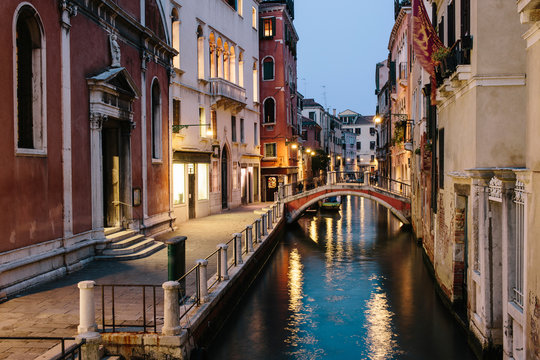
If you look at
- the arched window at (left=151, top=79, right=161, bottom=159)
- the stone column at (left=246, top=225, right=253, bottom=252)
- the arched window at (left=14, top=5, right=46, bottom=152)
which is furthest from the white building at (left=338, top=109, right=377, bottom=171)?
the arched window at (left=14, top=5, right=46, bottom=152)

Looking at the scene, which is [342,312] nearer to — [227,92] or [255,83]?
[227,92]

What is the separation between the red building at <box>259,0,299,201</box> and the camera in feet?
109

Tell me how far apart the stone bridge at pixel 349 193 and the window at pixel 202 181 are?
16.9ft

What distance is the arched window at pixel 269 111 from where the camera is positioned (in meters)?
33.8

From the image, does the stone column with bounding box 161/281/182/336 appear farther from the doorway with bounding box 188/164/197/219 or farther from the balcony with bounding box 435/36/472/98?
the doorway with bounding box 188/164/197/219

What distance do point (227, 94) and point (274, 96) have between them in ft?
30.9

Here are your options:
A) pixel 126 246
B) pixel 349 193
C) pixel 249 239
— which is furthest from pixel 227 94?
pixel 126 246

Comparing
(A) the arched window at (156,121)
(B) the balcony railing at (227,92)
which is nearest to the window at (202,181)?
(B) the balcony railing at (227,92)

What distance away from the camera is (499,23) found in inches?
332

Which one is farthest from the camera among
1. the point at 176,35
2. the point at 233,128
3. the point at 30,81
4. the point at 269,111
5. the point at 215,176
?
the point at 269,111

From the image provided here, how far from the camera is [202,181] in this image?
76.7 feet

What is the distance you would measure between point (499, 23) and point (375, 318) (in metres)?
6.63

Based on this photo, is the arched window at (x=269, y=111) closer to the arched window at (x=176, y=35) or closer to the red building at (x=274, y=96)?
the red building at (x=274, y=96)

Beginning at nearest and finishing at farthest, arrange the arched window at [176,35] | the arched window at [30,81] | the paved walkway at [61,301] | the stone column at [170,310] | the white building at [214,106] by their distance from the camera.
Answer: the paved walkway at [61,301], the stone column at [170,310], the arched window at [30,81], the arched window at [176,35], the white building at [214,106]
